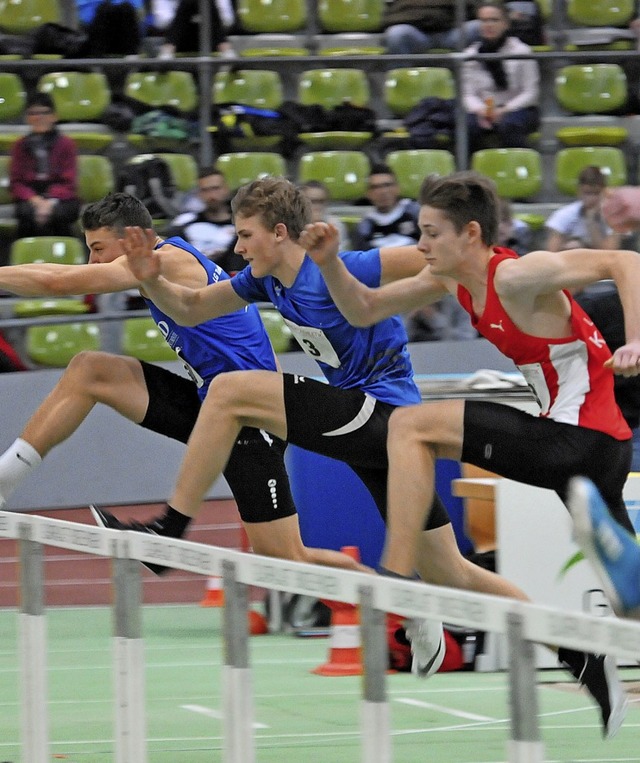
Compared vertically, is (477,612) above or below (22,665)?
above

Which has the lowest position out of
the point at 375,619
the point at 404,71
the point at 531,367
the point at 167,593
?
the point at 167,593

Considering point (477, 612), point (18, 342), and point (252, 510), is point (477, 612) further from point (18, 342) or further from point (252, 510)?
point (18, 342)

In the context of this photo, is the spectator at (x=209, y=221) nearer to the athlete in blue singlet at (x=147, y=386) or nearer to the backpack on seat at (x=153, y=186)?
the backpack on seat at (x=153, y=186)

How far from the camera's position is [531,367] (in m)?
4.54

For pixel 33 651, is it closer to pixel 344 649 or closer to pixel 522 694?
pixel 522 694

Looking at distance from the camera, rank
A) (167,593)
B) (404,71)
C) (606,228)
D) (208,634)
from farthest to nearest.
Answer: (404,71) → (606,228) → (167,593) → (208,634)

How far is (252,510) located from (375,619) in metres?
2.35

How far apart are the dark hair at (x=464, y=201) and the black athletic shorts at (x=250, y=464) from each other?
123 cm

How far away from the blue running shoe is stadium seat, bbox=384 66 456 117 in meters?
8.16

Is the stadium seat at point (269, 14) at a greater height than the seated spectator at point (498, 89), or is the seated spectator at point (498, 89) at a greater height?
the stadium seat at point (269, 14)

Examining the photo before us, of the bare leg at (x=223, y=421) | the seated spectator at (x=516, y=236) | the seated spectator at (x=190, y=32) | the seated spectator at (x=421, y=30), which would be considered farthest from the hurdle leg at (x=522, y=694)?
the seated spectator at (x=421, y=30)

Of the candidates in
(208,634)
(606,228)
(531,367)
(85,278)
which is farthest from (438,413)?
(606,228)

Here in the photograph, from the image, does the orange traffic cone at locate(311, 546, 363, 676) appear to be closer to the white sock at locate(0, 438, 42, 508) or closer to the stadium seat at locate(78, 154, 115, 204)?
the white sock at locate(0, 438, 42, 508)

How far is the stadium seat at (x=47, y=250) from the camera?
10.1 metres
